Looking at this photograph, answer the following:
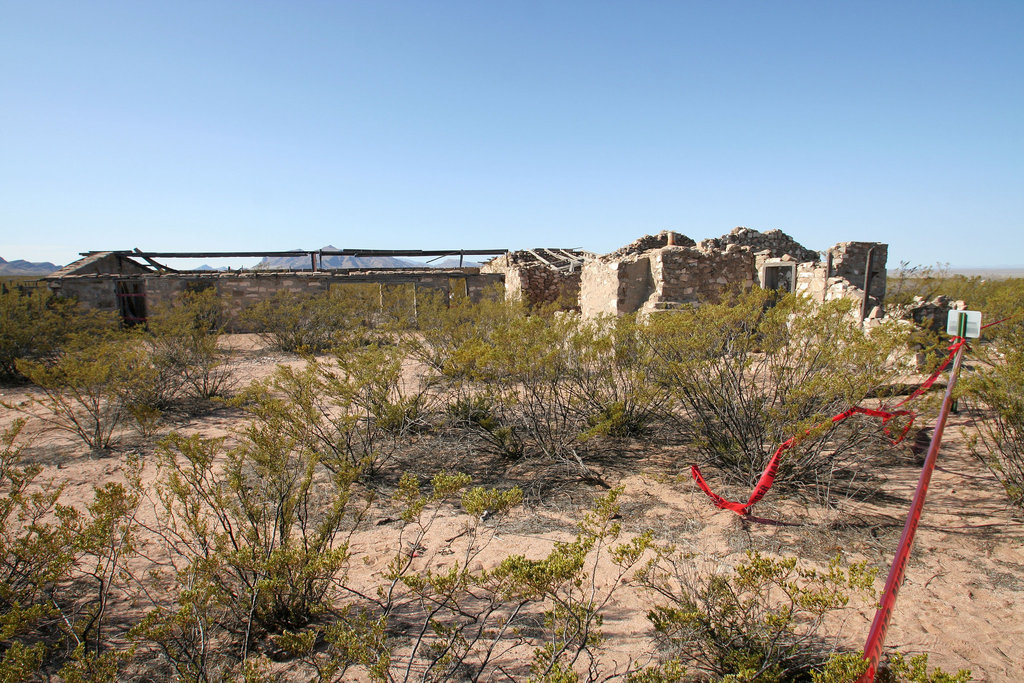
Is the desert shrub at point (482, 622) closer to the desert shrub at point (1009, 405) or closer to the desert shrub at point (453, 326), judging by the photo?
the desert shrub at point (453, 326)

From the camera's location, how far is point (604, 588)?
3186mm

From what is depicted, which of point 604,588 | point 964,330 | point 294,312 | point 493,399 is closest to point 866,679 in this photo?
point 604,588

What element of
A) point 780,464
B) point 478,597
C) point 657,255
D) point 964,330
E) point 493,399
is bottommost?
point 478,597

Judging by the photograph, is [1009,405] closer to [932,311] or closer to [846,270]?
[932,311]

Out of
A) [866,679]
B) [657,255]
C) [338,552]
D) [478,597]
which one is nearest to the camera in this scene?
[866,679]

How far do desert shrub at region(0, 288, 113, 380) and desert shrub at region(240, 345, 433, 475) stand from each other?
691 cm

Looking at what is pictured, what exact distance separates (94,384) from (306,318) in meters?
7.39

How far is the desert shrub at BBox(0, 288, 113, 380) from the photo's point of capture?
916 centimetres

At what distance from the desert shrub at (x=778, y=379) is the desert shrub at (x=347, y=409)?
259 cm

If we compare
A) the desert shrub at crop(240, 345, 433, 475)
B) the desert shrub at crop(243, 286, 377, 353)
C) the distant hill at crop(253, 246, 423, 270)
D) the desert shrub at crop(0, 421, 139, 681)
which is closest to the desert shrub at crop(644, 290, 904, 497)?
the desert shrub at crop(240, 345, 433, 475)

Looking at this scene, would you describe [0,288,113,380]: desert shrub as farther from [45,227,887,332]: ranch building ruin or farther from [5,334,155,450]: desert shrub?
[5,334,155,450]: desert shrub

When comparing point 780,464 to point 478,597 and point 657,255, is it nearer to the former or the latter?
point 478,597

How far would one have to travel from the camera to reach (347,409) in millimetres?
4625

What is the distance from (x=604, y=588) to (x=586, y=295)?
33.0 ft
